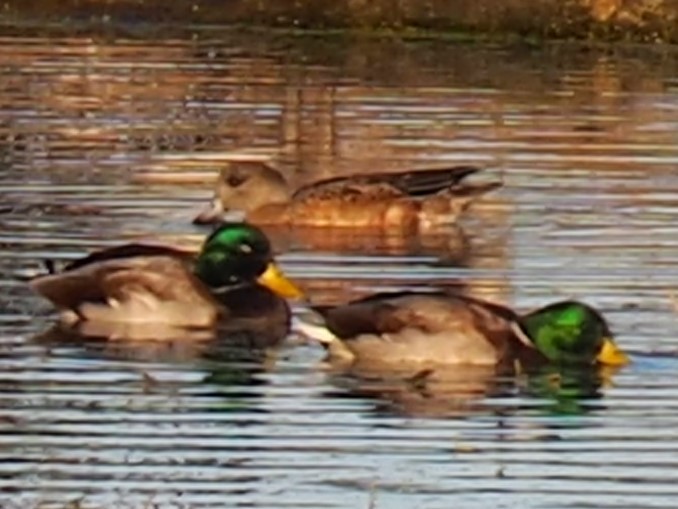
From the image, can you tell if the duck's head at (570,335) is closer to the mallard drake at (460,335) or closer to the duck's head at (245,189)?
the mallard drake at (460,335)

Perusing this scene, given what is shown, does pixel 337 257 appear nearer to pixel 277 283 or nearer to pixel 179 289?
pixel 277 283

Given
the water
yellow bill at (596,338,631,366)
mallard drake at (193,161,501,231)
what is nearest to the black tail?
mallard drake at (193,161,501,231)

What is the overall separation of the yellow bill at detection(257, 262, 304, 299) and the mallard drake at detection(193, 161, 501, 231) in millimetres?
3202

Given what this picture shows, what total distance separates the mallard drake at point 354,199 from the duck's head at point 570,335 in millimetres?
→ 4475

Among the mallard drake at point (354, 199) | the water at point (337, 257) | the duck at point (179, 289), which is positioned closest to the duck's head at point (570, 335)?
the water at point (337, 257)

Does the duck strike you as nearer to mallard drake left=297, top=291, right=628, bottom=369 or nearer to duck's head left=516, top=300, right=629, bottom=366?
mallard drake left=297, top=291, right=628, bottom=369

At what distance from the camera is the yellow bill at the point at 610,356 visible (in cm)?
1203

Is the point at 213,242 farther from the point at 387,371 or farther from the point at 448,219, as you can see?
the point at 448,219

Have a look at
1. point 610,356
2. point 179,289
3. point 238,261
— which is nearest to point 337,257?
point 238,261

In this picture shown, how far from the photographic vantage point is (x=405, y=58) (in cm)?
2828

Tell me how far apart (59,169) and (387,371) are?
6.76m

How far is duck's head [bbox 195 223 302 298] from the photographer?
515 inches

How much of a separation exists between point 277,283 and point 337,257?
2.14m

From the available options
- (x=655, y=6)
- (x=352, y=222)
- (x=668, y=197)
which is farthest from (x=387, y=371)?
(x=655, y=6)
